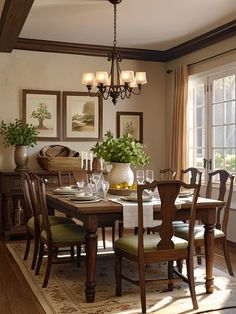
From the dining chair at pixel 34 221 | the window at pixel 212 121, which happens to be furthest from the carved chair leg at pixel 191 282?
the window at pixel 212 121

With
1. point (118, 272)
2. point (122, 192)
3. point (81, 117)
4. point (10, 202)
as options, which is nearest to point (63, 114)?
point (81, 117)

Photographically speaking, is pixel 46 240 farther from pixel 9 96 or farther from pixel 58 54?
pixel 58 54

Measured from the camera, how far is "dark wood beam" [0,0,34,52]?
4059 millimetres

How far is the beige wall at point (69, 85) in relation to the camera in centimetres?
607

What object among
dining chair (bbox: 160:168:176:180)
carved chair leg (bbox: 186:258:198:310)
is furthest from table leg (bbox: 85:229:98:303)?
dining chair (bbox: 160:168:176:180)

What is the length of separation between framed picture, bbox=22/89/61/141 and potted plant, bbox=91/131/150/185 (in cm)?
Result: 224

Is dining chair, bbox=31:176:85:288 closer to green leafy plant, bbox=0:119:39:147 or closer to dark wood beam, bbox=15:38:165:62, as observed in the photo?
green leafy plant, bbox=0:119:39:147

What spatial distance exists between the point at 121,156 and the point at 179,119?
7.99ft

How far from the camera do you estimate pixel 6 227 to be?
18.6ft

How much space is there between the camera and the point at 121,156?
4.11 metres

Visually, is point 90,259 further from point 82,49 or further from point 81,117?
point 82,49

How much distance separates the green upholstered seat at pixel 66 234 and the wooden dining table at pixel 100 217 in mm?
198

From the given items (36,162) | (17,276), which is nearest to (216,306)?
(17,276)

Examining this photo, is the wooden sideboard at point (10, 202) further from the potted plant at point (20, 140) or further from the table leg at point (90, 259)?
the table leg at point (90, 259)
